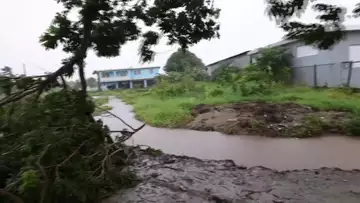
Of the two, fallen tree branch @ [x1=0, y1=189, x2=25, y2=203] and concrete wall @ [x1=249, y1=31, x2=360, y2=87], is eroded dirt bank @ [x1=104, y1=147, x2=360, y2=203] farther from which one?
concrete wall @ [x1=249, y1=31, x2=360, y2=87]

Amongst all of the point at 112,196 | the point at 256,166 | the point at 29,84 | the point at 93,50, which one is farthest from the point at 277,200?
the point at 29,84

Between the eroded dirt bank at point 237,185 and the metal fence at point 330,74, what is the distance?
29.0 ft

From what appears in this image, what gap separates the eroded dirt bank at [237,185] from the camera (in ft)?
14.2

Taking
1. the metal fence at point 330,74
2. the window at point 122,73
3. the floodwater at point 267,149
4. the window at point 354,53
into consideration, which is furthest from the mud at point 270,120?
the window at point 122,73

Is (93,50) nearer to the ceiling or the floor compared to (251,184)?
nearer to the ceiling

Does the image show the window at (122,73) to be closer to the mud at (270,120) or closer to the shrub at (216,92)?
the shrub at (216,92)

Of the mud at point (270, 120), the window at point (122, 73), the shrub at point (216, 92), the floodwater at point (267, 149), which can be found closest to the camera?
the floodwater at point (267, 149)

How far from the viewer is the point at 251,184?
4832mm

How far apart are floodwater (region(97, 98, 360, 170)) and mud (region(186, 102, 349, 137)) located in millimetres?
369

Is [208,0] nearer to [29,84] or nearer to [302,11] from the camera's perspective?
[302,11]

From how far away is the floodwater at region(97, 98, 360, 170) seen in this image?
6027mm

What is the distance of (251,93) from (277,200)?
9406mm

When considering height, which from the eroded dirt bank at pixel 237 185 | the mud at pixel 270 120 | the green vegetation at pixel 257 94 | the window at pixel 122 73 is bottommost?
the eroded dirt bank at pixel 237 185

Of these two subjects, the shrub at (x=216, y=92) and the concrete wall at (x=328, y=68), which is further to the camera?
the shrub at (x=216, y=92)
